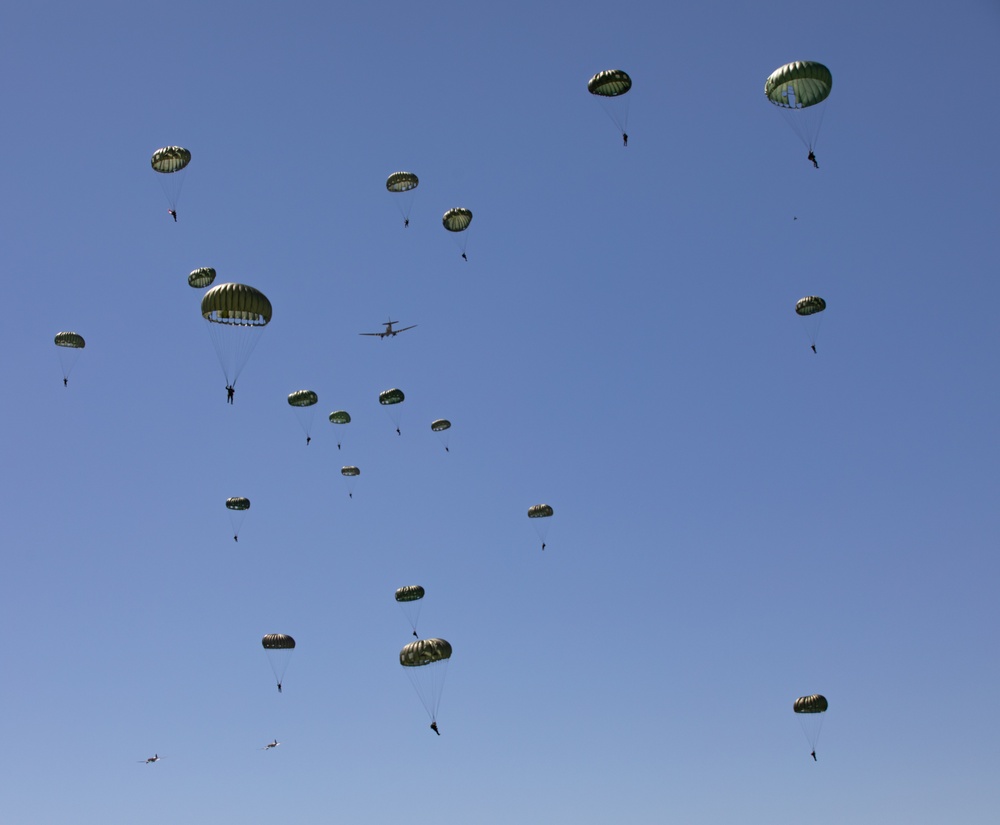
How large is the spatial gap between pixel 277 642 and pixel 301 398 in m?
18.2

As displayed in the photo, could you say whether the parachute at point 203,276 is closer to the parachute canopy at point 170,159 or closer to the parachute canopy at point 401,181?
the parachute canopy at point 170,159

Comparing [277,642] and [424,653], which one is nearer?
[424,653]

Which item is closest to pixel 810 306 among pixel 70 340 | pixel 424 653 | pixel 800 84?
pixel 800 84

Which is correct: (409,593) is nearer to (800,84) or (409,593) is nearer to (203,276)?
(203,276)

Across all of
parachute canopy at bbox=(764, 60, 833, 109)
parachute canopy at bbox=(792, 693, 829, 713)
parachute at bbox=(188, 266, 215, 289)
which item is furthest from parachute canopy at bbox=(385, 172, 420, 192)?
parachute canopy at bbox=(792, 693, 829, 713)

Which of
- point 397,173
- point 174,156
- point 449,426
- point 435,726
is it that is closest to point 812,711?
point 435,726

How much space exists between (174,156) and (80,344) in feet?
62.1

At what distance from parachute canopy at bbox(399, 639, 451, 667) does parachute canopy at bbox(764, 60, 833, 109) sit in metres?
35.9

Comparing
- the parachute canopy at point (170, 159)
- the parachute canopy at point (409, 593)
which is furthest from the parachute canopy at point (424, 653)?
the parachute canopy at point (170, 159)

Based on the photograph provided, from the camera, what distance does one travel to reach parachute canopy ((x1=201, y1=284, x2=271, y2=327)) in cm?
5472

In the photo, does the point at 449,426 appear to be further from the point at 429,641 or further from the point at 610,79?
the point at 610,79

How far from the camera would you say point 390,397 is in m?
83.9

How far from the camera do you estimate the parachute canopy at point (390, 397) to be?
8381cm

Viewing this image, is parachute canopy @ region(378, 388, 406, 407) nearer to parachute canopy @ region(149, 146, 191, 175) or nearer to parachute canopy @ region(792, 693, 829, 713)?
parachute canopy @ region(149, 146, 191, 175)
